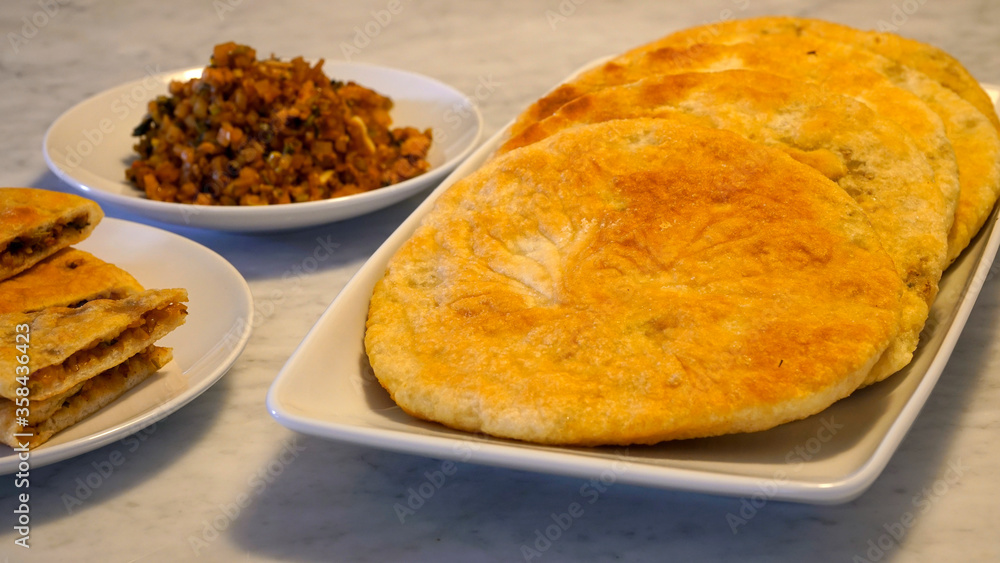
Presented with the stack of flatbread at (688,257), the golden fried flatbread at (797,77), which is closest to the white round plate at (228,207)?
the golden fried flatbread at (797,77)

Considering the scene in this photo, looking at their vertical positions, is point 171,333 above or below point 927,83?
below

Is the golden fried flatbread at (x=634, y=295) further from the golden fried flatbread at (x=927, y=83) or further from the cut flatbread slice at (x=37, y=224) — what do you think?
the cut flatbread slice at (x=37, y=224)

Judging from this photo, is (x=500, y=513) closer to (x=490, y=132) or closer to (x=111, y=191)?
(x=111, y=191)

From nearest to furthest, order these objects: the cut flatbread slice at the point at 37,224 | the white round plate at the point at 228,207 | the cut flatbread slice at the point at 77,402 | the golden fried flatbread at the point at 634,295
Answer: the golden fried flatbread at the point at 634,295 → the cut flatbread slice at the point at 77,402 → the cut flatbread slice at the point at 37,224 → the white round plate at the point at 228,207

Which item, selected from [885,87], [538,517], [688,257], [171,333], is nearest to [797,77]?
[885,87]

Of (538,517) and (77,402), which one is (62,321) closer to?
(77,402)

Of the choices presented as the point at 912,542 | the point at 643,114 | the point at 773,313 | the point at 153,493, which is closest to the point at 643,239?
the point at 773,313

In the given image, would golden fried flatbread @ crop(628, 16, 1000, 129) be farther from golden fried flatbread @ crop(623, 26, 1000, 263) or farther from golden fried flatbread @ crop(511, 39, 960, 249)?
golden fried flatbread @ crop(511, 39, 960, 249)
